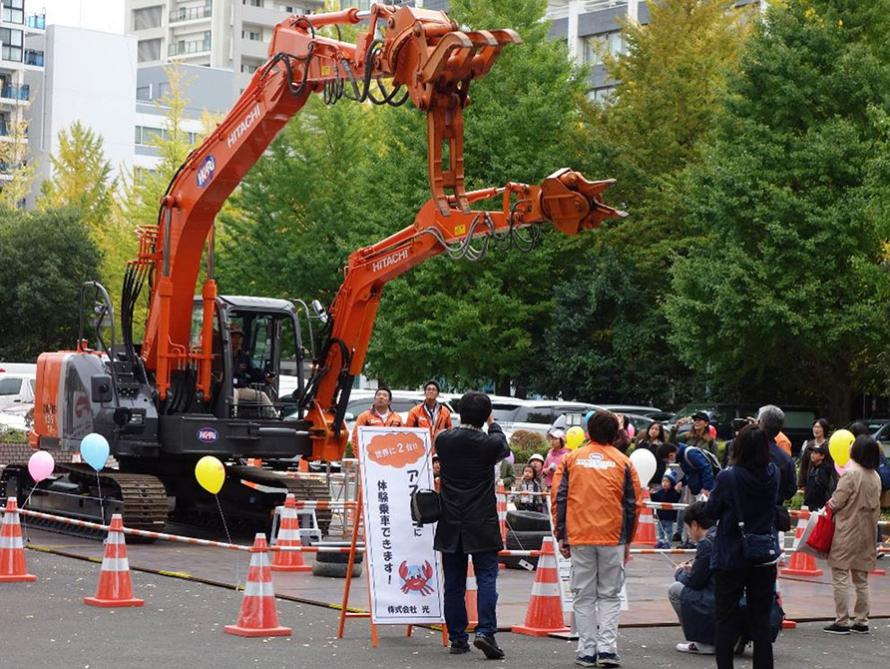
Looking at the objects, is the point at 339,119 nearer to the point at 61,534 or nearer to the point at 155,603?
the point at 61,534

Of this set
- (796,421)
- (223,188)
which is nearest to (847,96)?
(796,421)

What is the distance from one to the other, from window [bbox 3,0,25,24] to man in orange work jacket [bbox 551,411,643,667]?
96271mm

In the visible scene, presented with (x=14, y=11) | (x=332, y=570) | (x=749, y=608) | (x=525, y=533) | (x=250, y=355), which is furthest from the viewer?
(x=14, y=11)

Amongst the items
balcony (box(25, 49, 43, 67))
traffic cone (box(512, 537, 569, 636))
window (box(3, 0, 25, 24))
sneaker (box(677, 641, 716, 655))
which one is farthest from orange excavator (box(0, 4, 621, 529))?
window (box(3, 0, 25, 24))

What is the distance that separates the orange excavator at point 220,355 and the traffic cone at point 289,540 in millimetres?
2781

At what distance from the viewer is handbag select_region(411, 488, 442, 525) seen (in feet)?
39.7

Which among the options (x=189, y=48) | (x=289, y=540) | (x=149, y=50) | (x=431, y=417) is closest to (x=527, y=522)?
(x=431, y=417)

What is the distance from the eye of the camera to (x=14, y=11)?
340 ft

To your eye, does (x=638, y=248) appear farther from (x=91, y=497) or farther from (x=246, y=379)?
(x=91, y=497)

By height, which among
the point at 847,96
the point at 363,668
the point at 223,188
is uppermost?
the point at 847,96

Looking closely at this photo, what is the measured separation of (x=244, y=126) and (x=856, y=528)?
30.7 feet

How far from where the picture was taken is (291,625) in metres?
13.4

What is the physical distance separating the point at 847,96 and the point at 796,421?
8334mm

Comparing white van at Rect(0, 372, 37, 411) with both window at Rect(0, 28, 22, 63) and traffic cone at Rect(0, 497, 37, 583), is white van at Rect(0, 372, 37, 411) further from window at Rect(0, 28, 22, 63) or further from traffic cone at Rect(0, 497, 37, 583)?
window at Rect(0, 28, 22, 63)
